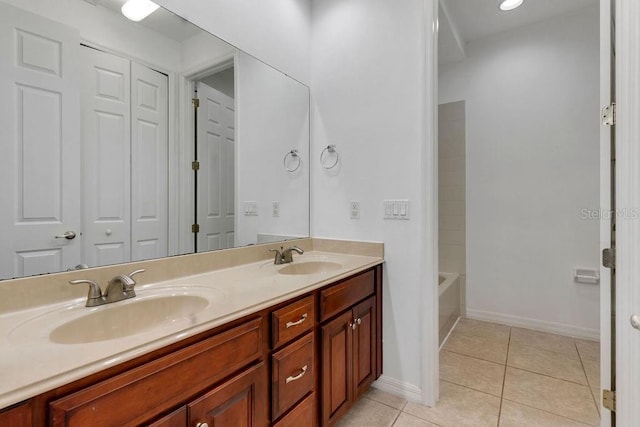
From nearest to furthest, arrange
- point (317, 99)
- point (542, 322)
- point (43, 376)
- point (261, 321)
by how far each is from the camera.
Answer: point (43, 376) → point (261, 321) → point (317, 99) → point (542, 322)

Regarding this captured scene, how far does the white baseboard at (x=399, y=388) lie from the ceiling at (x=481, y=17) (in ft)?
8.85

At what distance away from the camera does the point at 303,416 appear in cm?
127

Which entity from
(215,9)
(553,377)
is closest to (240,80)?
(215,9)

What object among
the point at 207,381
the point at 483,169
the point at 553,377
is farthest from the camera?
the point at 483,169

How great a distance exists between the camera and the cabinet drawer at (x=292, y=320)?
1.13 metres

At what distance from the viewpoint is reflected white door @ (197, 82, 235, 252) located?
1.58m

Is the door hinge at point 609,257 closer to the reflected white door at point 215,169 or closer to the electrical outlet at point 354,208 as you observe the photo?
the electrical outlet at point 354,208

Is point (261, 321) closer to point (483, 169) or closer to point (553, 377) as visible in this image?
point (553, 377)

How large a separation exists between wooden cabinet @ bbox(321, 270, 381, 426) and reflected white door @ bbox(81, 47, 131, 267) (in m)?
0.89

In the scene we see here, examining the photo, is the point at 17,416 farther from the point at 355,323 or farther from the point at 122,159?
the point at 355,323

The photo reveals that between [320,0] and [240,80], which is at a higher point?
[320,0]

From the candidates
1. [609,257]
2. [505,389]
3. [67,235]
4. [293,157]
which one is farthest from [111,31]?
[505,389]

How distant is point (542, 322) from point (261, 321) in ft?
9.25

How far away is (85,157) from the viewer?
1.16 metres
